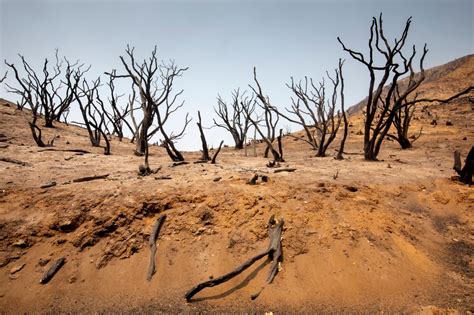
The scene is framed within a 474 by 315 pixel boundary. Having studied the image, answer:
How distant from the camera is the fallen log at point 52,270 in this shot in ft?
10.6

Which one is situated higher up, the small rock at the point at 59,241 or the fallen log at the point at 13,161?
the fallen log at the point at 13,161

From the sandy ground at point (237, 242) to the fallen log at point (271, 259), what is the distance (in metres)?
0.09

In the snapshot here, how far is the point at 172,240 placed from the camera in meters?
3.60

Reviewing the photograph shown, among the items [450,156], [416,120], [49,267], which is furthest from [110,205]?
[416,120]

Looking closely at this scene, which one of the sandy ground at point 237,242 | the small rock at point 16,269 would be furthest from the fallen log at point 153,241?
the small rock at point 16,269

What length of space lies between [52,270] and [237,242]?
89.2 inches

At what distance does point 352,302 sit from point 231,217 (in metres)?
1.75

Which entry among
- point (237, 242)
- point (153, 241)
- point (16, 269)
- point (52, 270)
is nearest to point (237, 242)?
point (237, 242)

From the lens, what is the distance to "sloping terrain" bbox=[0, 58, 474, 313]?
9.41 feet

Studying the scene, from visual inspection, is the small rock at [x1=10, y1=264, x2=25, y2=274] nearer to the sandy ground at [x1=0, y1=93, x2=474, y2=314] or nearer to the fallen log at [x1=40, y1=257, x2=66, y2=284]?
the sandy ground at [x1=0, y1=93, x2=474, y2=314]

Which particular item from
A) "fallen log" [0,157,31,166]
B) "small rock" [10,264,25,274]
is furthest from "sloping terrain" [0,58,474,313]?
"fallen log" [0,157,31,166]

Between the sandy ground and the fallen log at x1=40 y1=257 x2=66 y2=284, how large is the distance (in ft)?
0.18

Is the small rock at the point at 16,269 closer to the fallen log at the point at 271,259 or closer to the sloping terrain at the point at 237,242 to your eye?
A: the sloping terrain at the point at 237,242

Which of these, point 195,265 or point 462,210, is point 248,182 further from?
point 462,210
